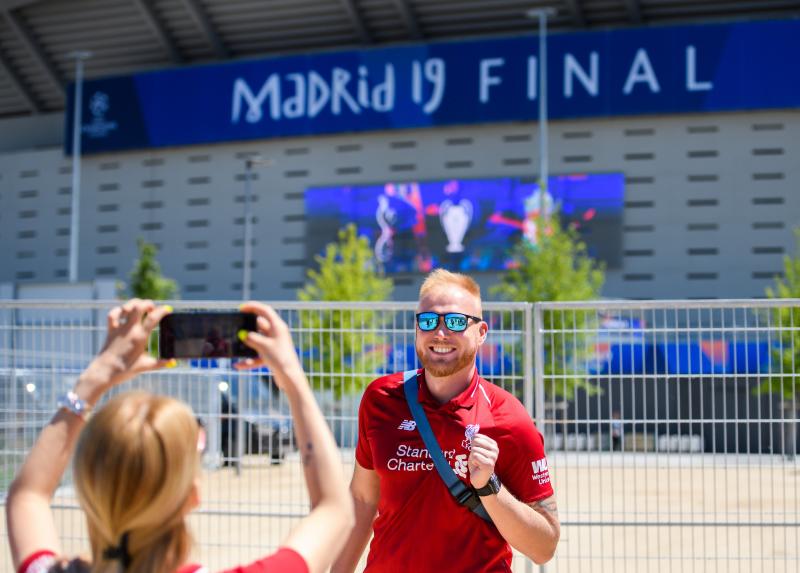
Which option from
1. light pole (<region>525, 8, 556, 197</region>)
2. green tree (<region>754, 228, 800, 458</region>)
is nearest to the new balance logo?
green tree (<region>754, 228, 800, 458</region>)

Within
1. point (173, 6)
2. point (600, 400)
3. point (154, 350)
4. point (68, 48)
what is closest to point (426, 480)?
point (600, 400)

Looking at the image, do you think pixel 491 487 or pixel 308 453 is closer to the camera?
pixel 308 453

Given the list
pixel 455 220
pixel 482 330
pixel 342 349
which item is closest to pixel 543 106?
pixel 455 220

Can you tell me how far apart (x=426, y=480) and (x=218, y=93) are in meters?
34.8

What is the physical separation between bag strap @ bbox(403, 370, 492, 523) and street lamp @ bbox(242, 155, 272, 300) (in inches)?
1164

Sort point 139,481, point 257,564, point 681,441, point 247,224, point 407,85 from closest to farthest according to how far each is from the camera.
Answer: point 139,481 < point 257,564 < point 681,441 < point 247,224 < point 407,85

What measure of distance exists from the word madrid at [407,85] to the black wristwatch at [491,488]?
31.2 metres

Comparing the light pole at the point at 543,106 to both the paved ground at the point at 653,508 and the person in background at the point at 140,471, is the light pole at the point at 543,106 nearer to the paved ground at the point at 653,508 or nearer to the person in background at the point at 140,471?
the paved ground at the point at 653,508

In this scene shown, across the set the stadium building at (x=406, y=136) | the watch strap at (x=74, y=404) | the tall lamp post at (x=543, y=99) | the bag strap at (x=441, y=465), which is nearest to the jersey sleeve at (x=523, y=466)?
the bag strap at (x=441, y=465)

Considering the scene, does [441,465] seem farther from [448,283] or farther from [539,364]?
[539,364]

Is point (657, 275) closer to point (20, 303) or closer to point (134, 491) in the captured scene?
point (20, 303)

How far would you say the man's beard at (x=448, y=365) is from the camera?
11.9 ft

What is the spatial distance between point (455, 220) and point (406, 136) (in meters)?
3.34

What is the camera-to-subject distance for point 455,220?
34.7 metres
